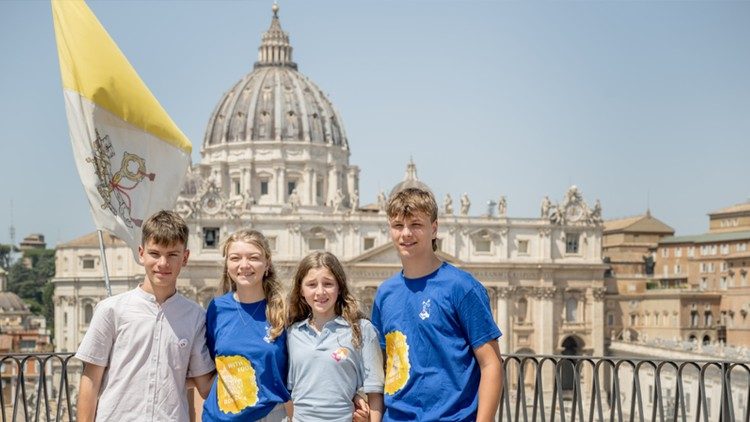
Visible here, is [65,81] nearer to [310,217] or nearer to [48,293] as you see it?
[310,217]

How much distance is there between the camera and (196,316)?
26.7 ft

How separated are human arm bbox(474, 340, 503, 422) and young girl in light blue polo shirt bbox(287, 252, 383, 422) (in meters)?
0.76

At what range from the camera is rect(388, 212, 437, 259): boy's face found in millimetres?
7742

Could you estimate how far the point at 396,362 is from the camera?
307 inches

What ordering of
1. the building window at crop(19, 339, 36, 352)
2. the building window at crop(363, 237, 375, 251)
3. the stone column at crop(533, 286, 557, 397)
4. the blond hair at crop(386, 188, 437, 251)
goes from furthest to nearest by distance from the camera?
the stone column at crop(533, 286, 557, 397) < the building window at crop(363, 237, 375, 251) < the building window at crop(19, 339, 36, 352) < the blond hair at crop(386, 188, 437, 251)

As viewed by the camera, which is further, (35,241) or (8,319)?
(35,241)

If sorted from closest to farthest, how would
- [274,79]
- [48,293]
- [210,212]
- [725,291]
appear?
[210,212] → [725,291] → [274,79] → [48,293]

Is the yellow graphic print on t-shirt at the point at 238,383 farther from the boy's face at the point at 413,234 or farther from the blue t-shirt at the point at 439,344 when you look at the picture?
the boy's face at the point at 413,234

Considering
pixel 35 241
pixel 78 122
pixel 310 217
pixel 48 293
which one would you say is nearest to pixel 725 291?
pixel 310 217

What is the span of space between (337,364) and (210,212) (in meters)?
61.9

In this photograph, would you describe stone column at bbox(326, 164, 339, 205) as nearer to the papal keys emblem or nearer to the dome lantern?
the dome lantern

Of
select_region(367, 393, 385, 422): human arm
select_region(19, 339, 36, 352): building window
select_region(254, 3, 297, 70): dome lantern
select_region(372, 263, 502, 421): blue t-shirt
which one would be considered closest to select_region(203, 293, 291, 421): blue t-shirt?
select_region(367, 393, 385, 422): human arm

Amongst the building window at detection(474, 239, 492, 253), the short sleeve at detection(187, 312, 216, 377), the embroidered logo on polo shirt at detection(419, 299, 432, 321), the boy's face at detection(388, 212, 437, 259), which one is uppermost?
the building window at detection(474, 239, 492, 253)

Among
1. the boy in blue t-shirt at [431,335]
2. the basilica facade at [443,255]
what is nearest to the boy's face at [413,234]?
the boy in blue t-shirt at [431,335]
